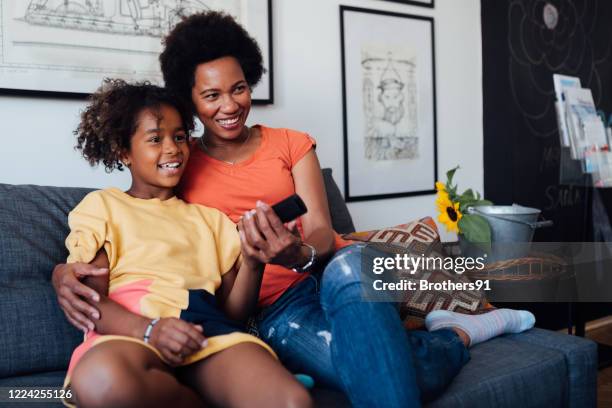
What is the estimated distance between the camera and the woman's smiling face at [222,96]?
1.48 meters

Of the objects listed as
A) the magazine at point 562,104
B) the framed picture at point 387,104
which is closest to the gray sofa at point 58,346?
the framed picture at point 387,104

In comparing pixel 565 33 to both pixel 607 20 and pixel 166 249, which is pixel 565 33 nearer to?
pixel 607 20

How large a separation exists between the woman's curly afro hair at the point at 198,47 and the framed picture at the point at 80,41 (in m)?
0.33

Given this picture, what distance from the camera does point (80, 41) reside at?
1.77m

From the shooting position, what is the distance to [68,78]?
1750mm

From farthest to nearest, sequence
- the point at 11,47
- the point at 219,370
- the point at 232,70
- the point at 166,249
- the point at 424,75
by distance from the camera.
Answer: the point at 424,75 < the point at 11,47 < the point at 232,70 < the point at 166,249 < the point at 219,370

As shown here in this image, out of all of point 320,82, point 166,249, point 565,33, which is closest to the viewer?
point 166,249

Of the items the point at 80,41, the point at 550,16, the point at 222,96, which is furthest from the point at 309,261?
the point at 550,16

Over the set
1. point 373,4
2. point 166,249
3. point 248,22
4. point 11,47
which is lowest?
point 166,249

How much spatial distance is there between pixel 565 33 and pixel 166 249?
2680 millimetres

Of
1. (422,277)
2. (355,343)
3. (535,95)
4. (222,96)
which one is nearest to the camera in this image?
(355,343)

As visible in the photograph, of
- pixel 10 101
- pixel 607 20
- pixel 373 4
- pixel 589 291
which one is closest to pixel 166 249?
pixel 10 101

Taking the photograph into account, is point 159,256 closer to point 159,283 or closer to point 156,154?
point 159,283

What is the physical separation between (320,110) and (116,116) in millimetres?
1050
